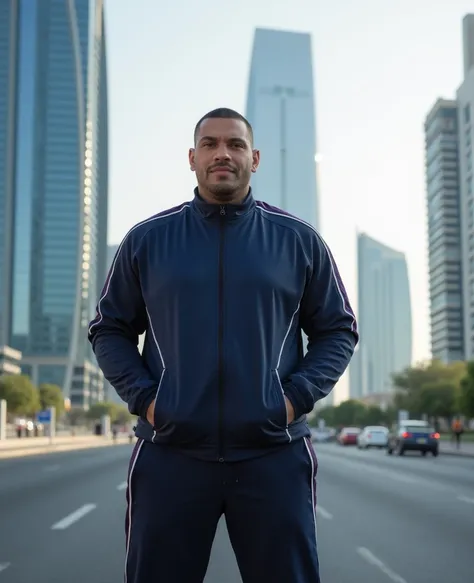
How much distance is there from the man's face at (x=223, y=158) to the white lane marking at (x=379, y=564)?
15.7 feet

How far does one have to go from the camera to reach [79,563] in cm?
757

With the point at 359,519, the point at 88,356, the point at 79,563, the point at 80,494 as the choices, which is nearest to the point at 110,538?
the point at 79,563

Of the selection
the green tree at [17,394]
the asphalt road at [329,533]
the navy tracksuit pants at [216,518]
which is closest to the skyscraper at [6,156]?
the green tree at [17,394]

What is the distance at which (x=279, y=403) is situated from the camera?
8.92 ft

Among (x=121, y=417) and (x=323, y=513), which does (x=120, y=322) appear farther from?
(x=121, y=417)

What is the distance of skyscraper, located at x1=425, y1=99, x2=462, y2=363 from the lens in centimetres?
17038

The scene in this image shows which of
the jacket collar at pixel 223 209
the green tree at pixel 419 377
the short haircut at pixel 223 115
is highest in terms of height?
the green tree at pixel 419 377

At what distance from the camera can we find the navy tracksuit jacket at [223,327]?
106 inches

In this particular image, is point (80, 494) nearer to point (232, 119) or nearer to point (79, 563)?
point (79, 563)

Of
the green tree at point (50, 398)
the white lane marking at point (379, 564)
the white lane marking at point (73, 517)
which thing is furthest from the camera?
the green tree at point (50, 398)

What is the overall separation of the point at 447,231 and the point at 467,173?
15.6m

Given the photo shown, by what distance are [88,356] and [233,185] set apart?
179 meters

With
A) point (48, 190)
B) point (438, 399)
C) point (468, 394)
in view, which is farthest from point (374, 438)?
point (48, 190)

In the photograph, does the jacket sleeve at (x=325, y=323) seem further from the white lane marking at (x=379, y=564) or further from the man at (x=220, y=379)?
the white lane marking at (x=379, y=564)
